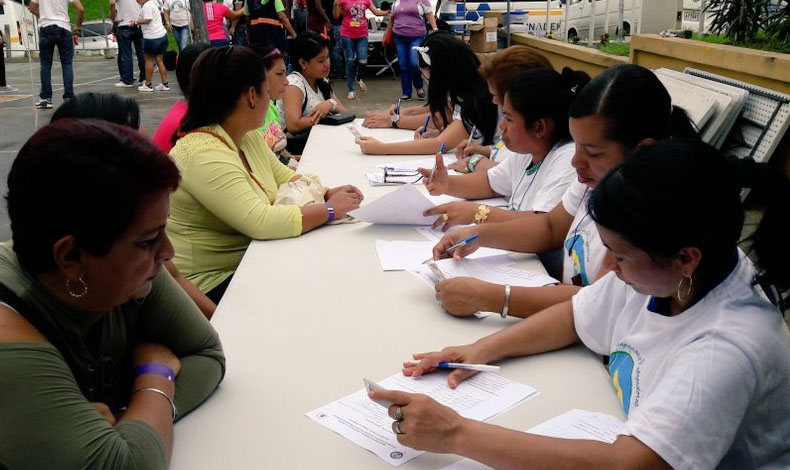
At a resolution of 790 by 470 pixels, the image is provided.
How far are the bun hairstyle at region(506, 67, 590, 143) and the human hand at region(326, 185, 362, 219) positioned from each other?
2.06 feet

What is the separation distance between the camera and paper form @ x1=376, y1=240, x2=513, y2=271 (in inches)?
80.4

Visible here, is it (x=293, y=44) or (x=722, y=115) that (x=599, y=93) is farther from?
(x=293, y=44)

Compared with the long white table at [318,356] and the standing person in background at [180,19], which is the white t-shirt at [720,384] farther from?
the standing person in background at [180,19]

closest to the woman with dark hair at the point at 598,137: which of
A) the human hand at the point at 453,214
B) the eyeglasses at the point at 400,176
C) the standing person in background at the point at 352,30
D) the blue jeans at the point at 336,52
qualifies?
the human hand at the point at 453,214

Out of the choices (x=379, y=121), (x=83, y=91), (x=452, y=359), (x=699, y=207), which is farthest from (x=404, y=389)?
(x=83, y=91)

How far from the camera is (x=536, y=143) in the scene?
7.61 feet

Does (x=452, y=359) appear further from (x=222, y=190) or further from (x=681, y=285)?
(x=222, y=190)

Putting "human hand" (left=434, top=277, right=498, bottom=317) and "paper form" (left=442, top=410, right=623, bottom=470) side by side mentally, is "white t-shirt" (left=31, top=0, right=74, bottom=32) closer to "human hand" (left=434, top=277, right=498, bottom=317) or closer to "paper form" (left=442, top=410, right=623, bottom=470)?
"human hand" (left=434, top=277, right=498, bottom=317)

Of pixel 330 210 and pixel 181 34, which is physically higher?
pixel 181 34

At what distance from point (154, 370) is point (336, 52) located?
9.24m

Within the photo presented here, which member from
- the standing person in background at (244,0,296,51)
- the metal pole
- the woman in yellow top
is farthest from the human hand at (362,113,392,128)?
the standing person in background at (244,0,296,51)

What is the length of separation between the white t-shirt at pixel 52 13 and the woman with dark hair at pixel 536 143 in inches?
281

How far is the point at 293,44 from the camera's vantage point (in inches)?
174

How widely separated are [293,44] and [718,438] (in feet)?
12.8
